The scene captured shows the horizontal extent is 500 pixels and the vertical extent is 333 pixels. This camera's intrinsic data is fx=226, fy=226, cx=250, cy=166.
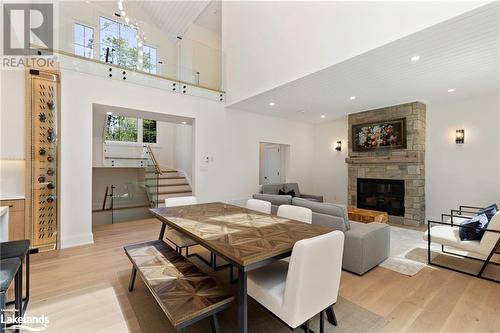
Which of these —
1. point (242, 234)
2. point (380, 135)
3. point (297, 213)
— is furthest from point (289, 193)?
point (242, 234)

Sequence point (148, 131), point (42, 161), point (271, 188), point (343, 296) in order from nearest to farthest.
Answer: point (343, 296)
point (42, 161)
point (271, 188)
point (148, 131)

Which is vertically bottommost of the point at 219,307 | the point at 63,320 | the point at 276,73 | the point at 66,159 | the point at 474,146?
the point at 63,320

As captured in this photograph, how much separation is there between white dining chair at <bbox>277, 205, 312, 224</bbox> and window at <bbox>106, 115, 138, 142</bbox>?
6.64m

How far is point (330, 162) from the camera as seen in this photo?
769 centimetres

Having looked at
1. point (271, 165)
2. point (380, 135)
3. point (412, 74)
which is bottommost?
point (271, 165)

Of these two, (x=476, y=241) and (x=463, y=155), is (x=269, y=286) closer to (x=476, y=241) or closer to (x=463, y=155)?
(x=476, y=241)

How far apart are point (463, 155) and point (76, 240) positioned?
319 inches

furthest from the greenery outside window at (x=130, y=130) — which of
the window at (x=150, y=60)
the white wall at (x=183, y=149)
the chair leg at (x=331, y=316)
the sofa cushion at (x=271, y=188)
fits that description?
the chair leg at (x=331, y=316)

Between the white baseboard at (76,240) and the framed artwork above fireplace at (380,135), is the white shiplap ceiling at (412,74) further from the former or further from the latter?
the white baseboard at (76,240)

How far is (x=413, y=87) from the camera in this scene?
453 cm

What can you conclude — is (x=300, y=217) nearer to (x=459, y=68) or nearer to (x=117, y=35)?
(x=459, y=68)

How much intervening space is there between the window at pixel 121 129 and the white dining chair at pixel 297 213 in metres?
6.64

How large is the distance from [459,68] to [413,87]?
88 centimetres

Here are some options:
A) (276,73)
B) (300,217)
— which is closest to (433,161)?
(276,73)
